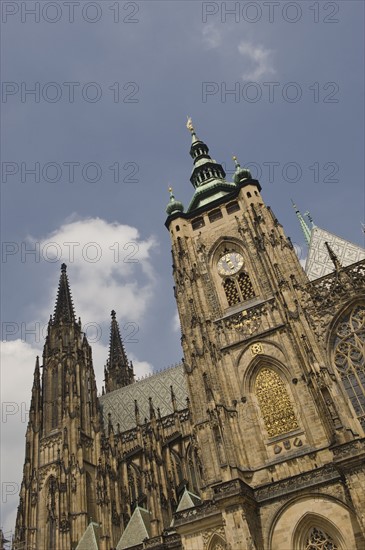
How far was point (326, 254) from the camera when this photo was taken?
1225 inches

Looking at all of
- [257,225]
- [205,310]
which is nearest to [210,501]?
[205,310]

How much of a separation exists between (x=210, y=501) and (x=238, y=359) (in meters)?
7.40

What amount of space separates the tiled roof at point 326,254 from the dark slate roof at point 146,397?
53.2ft

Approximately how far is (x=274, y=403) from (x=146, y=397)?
20880 mm

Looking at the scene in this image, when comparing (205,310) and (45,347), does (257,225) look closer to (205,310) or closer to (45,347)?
(205,310)

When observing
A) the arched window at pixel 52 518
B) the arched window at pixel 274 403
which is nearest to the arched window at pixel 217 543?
the arched window at pixel 274 403

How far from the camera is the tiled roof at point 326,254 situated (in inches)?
1176

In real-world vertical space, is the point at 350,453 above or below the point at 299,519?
above

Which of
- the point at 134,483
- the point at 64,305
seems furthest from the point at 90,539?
the point at 64,305

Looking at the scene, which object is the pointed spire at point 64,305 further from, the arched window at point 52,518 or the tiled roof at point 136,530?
the tiled roof at point 136,530

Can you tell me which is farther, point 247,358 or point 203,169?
point 203,169

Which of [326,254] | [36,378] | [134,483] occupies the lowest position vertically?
[134,483]

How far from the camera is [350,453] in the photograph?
20844 mm

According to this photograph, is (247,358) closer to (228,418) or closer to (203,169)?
(228,418)
